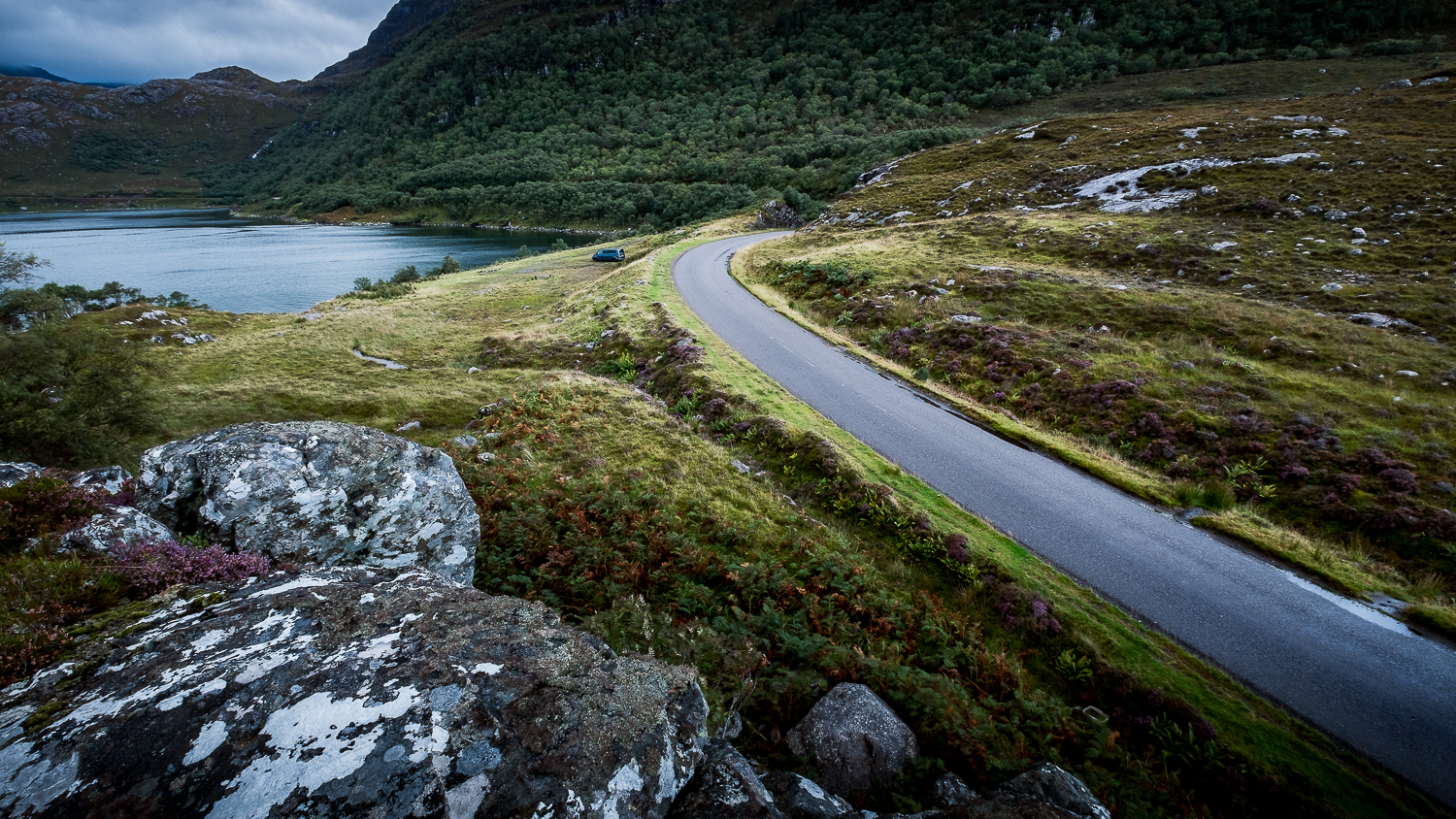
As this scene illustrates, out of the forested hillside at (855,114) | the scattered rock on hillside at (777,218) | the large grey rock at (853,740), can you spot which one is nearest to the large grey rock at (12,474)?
the large grey rock at (853,740)

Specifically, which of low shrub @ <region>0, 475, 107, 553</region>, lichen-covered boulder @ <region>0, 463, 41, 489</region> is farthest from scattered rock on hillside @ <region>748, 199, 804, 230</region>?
low shrub @ <region>0, 475, 107, 553</region>

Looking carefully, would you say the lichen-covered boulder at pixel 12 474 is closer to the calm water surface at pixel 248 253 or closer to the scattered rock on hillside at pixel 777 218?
the calm water surface at pixel 248 253

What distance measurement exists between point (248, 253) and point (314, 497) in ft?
435

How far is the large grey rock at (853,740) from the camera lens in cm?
730

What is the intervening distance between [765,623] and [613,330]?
22534mm

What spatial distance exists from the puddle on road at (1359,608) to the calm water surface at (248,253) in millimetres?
80398

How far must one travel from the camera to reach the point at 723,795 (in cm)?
484

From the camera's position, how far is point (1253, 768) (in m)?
8.12

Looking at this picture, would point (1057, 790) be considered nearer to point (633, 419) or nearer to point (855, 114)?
point (633, 419)

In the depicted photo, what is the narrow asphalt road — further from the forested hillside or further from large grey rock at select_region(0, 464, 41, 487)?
Answer: the forested hillside

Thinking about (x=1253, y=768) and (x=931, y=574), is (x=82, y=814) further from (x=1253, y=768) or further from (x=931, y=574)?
(x=1253, y=768)

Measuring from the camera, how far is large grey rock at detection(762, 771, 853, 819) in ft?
17.7

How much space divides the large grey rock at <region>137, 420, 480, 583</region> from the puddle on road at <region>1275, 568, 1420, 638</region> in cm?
1763

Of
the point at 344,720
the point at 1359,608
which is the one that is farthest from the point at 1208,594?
the point at 344,720
